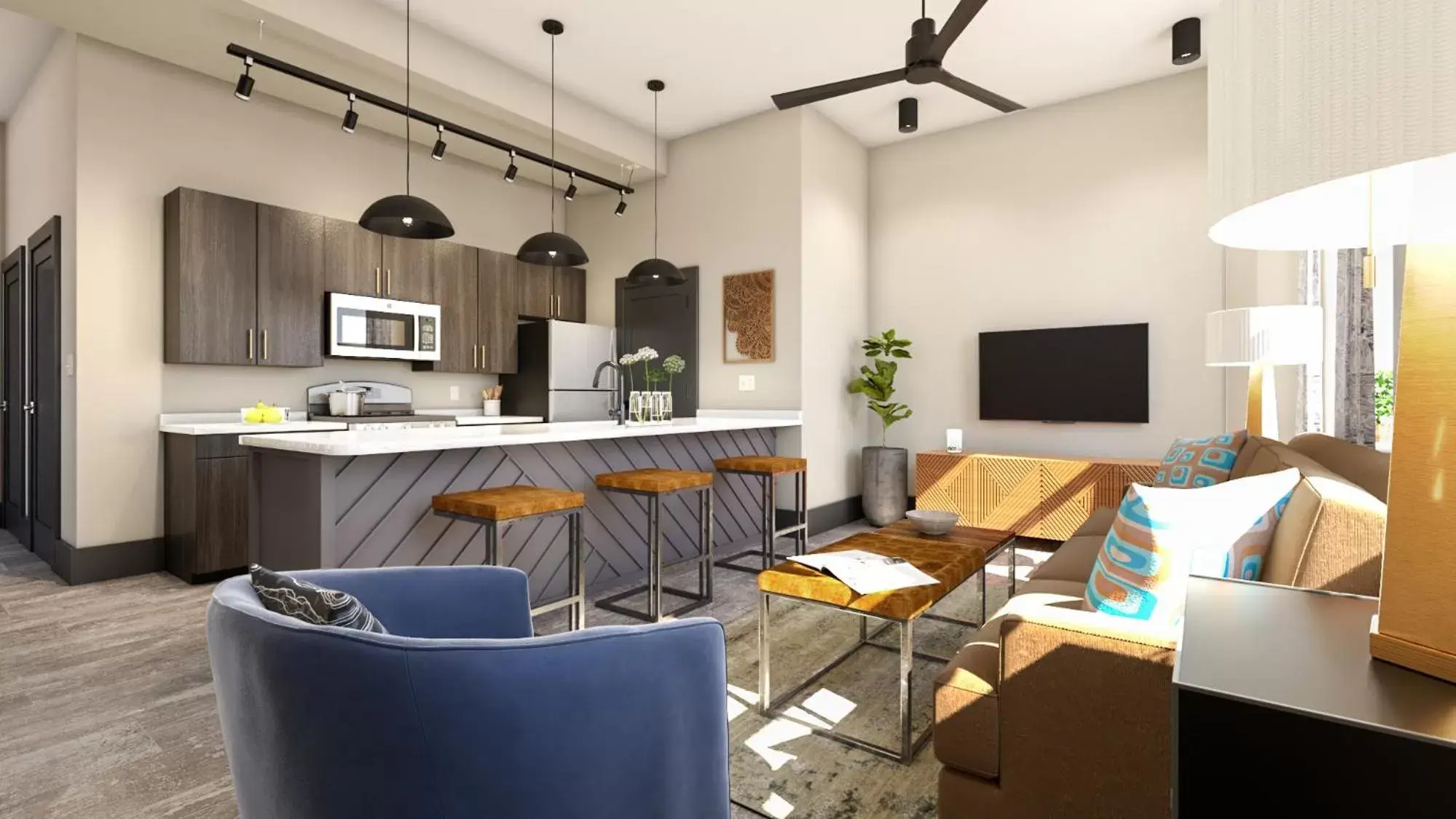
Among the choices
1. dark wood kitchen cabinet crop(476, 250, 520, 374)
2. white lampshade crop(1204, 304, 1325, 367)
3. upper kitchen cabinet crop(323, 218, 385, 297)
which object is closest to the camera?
white lampshade crop(1204, 304, 1325, 367)

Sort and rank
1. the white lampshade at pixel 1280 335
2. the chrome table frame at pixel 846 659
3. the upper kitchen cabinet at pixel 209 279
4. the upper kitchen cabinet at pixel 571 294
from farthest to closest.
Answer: the upper kitchen cabinet at pixel 571 294
the upper kitchen cabinet at pixel 209 279
the white lampshade at pixel 1280 335
the chrome table frame at pixel 846 659

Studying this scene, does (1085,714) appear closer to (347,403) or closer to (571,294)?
(347,403)

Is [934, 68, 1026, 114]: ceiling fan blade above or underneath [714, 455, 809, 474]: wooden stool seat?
above

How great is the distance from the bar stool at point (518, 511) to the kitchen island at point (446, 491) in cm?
15

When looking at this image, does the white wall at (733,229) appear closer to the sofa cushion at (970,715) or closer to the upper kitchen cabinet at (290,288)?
the upper kitchen cabinet at (290,288)

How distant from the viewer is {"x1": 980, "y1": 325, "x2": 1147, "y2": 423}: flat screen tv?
15.6 ft

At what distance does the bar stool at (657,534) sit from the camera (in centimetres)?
316

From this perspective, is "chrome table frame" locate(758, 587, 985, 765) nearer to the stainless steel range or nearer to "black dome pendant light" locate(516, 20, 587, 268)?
"black dome pendant light" locate(516, 20, 587, 268)

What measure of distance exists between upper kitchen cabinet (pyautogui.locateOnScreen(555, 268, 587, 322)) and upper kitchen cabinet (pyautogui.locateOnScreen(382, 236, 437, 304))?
123 cm

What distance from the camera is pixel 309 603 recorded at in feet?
3.23

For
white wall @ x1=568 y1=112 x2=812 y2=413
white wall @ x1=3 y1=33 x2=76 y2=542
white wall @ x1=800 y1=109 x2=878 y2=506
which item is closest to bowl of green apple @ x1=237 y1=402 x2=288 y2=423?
white wall @ x1=3 y1=33 x2=76 y2=542

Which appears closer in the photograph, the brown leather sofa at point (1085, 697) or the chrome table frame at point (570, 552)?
the brown leather sofa at point (1085, 697)

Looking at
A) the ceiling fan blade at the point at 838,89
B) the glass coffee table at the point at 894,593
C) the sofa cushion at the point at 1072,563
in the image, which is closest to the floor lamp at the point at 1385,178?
the glass coffee table at the point at 894,593

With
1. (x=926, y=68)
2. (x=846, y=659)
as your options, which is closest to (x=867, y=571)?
(x=846, y=659)
